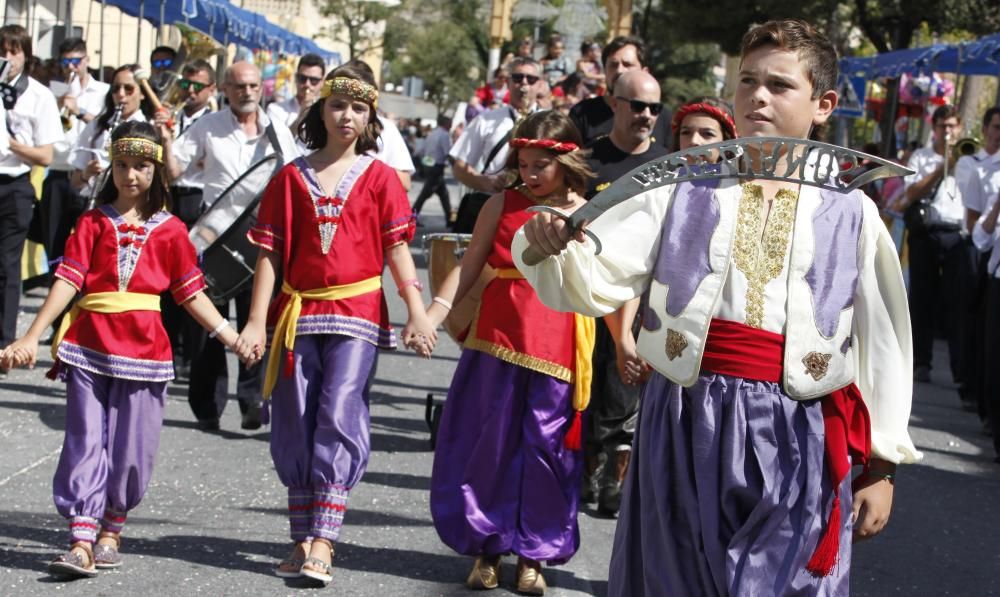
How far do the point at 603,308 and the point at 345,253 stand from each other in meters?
2.40

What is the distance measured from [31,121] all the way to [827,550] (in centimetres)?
748

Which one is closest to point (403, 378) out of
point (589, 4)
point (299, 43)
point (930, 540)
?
point (930, 540)

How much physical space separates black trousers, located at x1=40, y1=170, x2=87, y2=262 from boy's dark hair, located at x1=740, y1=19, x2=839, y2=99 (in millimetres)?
9020

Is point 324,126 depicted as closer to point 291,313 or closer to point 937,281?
point 291,313

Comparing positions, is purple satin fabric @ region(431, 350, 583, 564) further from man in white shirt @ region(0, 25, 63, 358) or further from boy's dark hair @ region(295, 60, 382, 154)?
man in white shirt @ region(0, 25, 63, 358)

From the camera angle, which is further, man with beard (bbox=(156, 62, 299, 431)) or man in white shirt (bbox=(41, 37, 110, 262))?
man in white shirt (bbox=(41, 37, 110, 262))

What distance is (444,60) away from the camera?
72.8m

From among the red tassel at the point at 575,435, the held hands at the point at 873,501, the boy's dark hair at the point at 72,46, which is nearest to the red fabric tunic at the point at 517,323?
the red tassel at the point at 575,435

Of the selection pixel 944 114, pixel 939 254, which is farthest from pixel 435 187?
pixel 939 254

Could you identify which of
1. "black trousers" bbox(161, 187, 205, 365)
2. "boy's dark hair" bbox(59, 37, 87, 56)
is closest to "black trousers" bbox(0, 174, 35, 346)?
"black trousers" bbox(161, 187, 205, 365)

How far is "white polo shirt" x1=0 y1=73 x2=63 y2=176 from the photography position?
984 centimetres

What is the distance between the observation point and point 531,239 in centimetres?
349

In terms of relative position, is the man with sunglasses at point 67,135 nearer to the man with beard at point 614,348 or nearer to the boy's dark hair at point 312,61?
the boy's dark hair at point 312,61

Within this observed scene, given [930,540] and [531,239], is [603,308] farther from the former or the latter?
[930,540]
